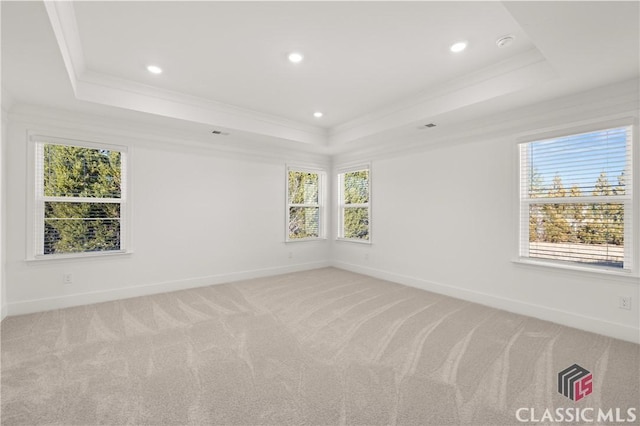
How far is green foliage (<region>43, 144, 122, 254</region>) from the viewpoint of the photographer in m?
3.61

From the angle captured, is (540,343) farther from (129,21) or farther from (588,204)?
(129,21)

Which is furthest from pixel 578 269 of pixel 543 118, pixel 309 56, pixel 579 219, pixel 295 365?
pixel 309 56

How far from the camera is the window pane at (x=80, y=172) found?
3605 millimetres

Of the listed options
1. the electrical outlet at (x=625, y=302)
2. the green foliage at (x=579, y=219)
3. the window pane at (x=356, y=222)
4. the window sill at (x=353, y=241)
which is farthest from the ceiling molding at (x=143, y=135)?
the electrical outlet at (x=625, y=302)

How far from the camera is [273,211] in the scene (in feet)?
17.9

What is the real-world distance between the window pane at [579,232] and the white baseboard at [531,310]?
57 centimetres

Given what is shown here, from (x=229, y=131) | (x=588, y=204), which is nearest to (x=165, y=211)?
(x=229, y=131)

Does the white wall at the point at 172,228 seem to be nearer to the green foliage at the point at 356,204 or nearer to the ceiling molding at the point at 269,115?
the ceiling molding at the point at 269,115

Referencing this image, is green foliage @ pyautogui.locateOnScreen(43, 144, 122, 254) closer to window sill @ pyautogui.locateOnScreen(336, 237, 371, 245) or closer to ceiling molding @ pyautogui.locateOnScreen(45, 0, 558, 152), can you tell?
ceiling molding @ pyautogui.locateOnScreen(45, 0, 558, 152)

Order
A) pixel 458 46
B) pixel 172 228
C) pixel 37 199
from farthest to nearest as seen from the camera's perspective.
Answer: pixel 172 228 < pixel 37 199 < pixel 458 46

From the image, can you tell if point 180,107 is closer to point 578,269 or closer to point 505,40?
point 505,40

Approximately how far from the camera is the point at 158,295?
4.15 meters

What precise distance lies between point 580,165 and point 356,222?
3444 millimetres

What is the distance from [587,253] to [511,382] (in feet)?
6.23
